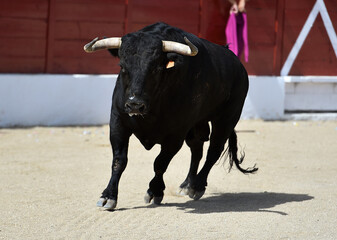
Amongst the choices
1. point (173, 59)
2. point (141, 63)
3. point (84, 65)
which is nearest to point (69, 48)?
point (84, 65)

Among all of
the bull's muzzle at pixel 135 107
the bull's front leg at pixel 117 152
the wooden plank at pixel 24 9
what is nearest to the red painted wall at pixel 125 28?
the wooden plank at pixel 24 9

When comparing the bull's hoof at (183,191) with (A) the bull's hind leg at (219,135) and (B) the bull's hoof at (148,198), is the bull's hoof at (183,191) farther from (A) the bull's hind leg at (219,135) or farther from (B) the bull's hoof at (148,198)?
(B) the bull's hoof at (148,198)

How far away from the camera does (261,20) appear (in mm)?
12062

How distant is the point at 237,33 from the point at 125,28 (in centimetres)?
178

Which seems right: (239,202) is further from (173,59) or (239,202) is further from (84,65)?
(84,65)

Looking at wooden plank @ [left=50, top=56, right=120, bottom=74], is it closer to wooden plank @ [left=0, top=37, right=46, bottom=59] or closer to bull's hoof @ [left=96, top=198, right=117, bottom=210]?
wooden plank @ [left=0, top=37, right=46, bottom=59]

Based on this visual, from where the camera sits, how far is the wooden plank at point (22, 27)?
10.1 metres

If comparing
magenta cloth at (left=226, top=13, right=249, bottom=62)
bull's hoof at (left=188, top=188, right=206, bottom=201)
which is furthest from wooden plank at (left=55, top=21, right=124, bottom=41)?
bull's hoof at (left=188, top=188, right=206, bottom=201)

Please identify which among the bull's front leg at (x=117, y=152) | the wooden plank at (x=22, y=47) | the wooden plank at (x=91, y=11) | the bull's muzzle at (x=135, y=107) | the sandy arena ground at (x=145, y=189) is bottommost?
the sandy arena ground at (x=145, y=189)

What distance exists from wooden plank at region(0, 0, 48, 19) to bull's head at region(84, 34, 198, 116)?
15.8 ft

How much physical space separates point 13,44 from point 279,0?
14.5 ft

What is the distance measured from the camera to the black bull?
5363mm

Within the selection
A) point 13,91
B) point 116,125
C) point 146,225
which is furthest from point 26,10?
point 146,225

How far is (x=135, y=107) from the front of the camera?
517 centimetres
